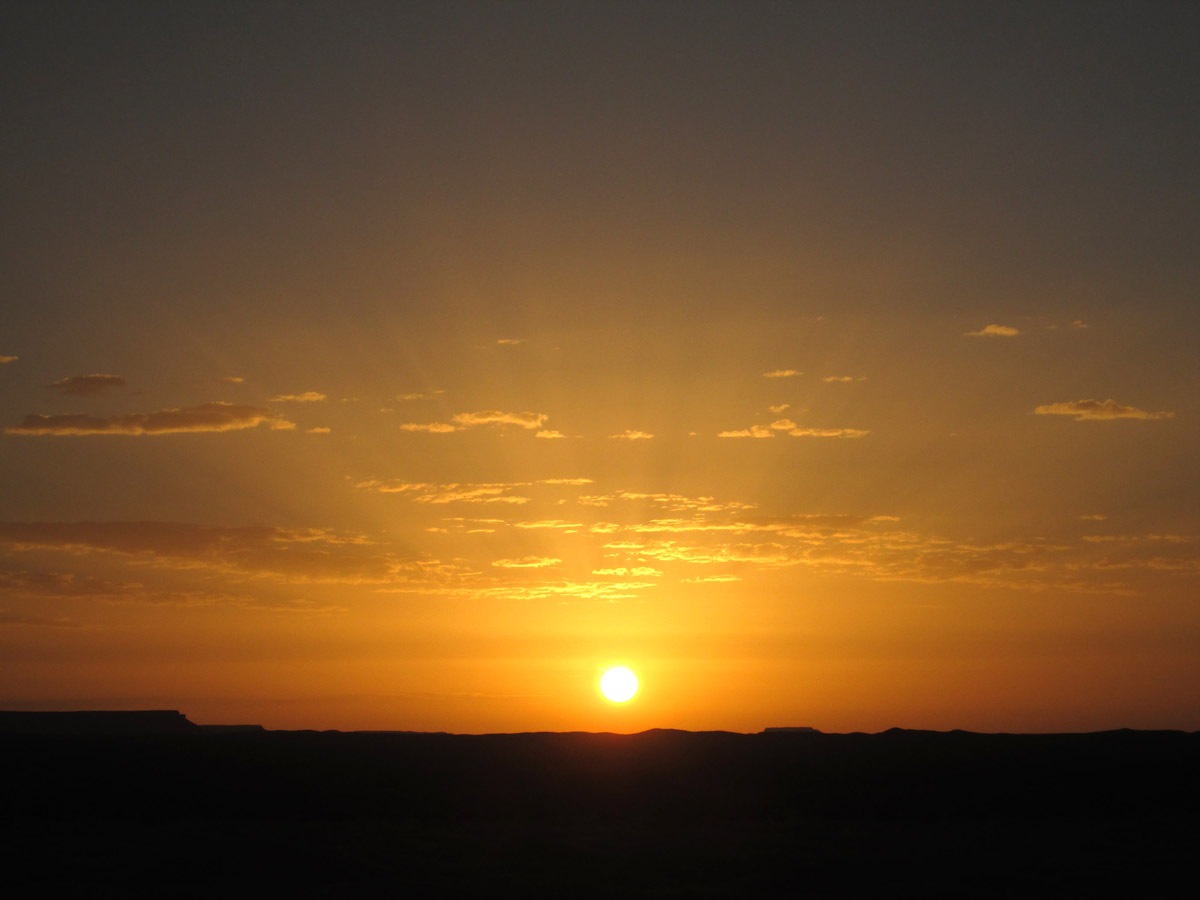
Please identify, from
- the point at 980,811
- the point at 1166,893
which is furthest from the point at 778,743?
the point at 1166,893

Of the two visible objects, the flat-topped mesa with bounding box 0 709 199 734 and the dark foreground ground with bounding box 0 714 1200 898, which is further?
the flat-topped mesa with bounding box 0 709 199 734

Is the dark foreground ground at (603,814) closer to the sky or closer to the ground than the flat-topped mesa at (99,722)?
closer to the ground

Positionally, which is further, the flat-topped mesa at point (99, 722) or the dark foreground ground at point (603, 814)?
the flat-topped mesa at point (99, 722)

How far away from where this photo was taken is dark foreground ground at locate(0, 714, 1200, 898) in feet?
63.3

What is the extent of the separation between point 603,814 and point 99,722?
72636 mm

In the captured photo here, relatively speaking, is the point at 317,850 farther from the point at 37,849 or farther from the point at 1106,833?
the point at 1106,833

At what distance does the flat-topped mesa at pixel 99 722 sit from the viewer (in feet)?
255

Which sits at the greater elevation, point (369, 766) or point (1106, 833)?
point (369, 766)

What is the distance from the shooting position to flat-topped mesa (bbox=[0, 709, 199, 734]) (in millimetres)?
77750

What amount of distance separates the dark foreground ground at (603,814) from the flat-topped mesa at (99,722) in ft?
167

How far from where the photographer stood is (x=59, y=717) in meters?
82.9

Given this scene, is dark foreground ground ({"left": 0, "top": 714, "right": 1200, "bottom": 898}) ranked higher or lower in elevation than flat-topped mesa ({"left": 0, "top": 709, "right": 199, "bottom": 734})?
lower

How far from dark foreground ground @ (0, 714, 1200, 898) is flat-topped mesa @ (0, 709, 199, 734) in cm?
5101

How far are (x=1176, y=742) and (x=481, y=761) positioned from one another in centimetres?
2117
